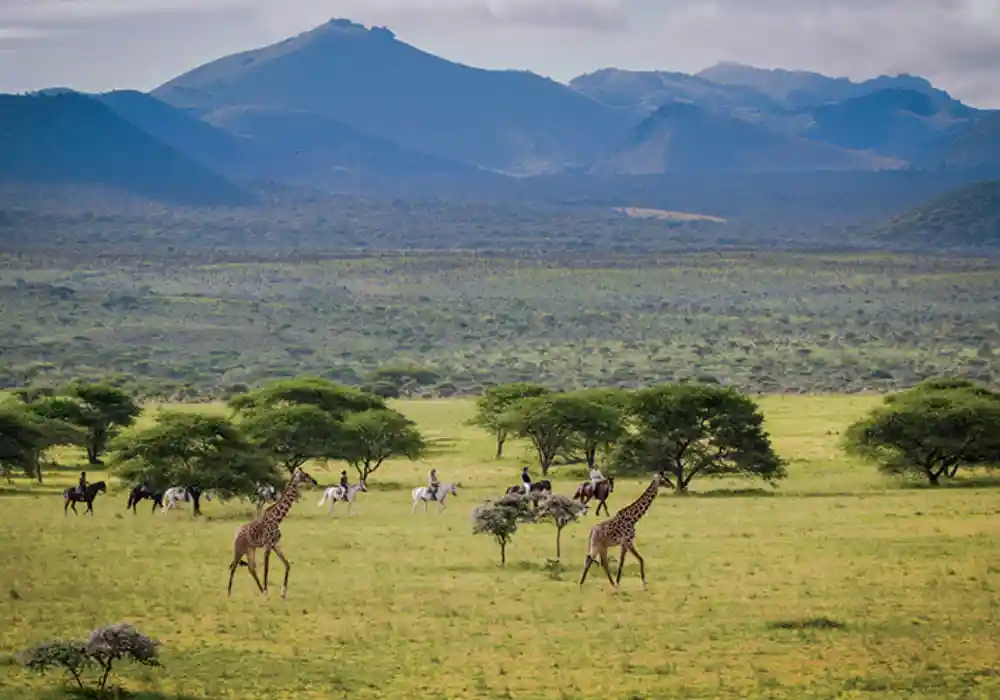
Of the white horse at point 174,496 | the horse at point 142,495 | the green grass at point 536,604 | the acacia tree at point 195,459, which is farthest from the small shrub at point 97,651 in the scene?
the horse at point 142,495

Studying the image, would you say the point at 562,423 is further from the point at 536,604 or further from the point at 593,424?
the point at 536,604

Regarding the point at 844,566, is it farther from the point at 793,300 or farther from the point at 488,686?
the point at 793,300

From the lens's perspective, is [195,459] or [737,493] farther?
[737,493]

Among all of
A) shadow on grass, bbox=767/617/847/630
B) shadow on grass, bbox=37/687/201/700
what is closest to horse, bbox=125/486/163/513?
shadow on grass, bbox=767/617/847/630

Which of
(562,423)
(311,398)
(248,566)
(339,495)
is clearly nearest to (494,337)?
(311,398)

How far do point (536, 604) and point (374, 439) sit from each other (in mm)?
26376

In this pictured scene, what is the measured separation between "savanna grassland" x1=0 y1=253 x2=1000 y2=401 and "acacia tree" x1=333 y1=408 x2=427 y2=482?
51.6m

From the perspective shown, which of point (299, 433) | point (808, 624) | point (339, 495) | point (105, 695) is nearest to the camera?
point (105, 695)

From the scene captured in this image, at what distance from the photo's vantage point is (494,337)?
162375 millimetres

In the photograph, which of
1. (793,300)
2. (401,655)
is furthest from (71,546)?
(793,300)

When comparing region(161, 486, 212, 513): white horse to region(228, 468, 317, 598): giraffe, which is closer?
region(228, 468, 317, 598): giraffe

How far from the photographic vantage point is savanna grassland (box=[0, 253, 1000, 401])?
12362 cm

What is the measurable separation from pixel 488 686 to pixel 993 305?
176207 mm

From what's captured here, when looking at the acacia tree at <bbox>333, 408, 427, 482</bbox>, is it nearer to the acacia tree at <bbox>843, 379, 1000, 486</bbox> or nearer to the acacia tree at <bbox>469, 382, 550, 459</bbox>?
the acacia tree at <bbox>469, 382, 550, 459</bbox>
